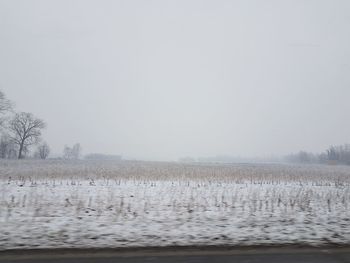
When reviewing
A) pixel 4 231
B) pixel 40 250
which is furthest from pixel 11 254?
pixel 4 231

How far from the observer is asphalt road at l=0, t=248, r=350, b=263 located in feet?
18.9

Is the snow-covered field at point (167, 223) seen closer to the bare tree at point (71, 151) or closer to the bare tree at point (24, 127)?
the bare tree at point (24, 127)

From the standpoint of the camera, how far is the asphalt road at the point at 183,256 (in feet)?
18.9

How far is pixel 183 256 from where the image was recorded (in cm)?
610

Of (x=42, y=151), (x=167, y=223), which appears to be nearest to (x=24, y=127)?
(x=42, y=151)

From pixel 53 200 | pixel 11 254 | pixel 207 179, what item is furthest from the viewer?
pixel 207 179

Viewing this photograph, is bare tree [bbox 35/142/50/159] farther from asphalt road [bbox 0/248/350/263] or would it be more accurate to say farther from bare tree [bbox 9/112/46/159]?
asphalt road [bbox 0/248/350/263]

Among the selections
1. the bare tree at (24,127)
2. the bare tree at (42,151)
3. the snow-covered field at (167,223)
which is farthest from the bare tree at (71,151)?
the snow-covered field at (167,223)

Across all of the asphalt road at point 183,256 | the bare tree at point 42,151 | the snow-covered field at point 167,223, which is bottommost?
the asphalt road at point 183,256

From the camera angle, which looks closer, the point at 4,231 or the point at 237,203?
the point at 4,231

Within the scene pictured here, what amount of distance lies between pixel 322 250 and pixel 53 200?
10198mm

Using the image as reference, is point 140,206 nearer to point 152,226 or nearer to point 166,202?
→ point 166,202

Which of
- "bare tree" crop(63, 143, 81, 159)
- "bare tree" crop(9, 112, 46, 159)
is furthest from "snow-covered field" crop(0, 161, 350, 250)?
"bare tree" crop(63, 143, 81, 159)

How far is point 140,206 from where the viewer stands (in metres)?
11.5
